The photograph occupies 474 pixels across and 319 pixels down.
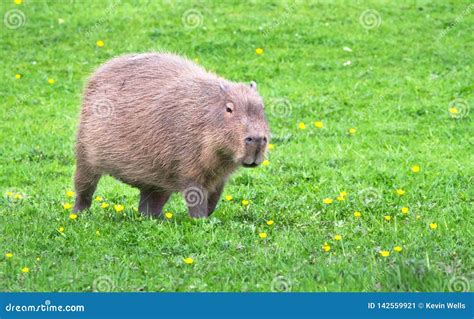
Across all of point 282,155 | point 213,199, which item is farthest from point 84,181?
point 282,155

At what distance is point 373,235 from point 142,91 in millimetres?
2199

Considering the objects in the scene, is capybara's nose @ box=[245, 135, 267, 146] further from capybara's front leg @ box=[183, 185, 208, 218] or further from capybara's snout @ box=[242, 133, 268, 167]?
capybara's front leg @ box=[183, 185, 208, 218]

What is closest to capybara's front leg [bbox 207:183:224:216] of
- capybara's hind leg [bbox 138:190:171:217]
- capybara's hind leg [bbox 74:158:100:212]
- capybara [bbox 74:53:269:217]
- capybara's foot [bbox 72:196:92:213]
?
capybara [bbox 74:53:269:217]

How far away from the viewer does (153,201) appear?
7.98 metres

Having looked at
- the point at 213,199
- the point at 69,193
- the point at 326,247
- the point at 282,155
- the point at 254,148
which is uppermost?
the point at 254,148

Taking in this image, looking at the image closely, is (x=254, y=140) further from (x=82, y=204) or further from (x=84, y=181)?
(x=82, y=204)

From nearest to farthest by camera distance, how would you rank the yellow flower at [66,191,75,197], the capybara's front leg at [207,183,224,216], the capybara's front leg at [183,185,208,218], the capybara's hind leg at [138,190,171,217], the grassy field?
the grassy field
the capybara's front leg at [183,185,208,218]
the capybara's front leg at [207,183,224,216]
the capybara's hind leg at [138,190,171,217]
the yellow flower at [66,191,75,197]

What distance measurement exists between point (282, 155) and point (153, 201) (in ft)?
8.51

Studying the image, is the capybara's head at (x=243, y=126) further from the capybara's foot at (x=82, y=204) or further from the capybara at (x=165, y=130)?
the capybara's foot at (x=82, y=204)

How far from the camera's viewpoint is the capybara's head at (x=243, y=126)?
694cm

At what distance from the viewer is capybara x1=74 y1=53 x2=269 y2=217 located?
7.11 meters

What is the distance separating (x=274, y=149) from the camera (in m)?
10.6

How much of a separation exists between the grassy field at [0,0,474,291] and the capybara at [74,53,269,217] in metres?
0.29

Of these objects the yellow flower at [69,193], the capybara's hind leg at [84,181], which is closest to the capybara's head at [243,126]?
the capybara's hind leg at [84,181]
